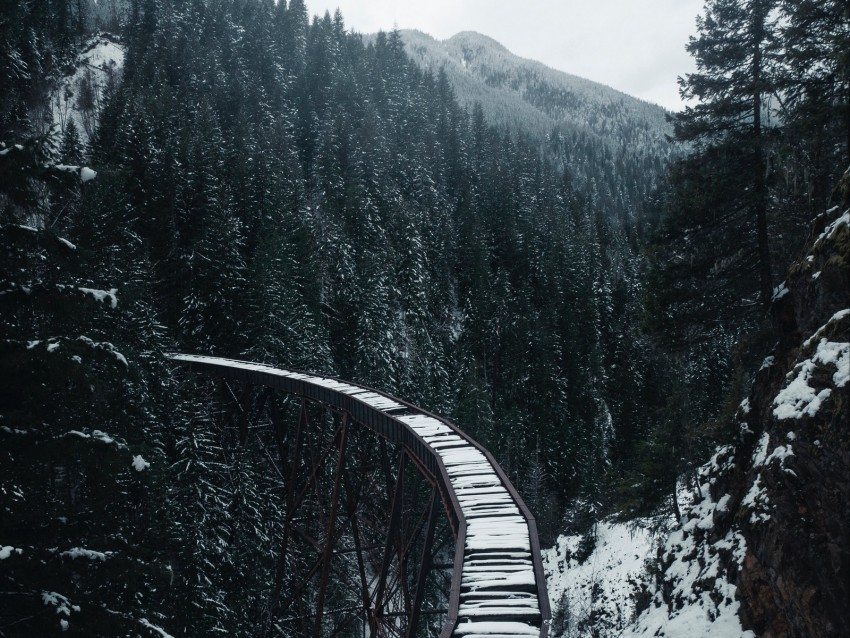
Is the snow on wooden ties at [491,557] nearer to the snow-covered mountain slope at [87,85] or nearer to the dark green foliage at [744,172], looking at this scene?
the dark green foliage at [744,172]

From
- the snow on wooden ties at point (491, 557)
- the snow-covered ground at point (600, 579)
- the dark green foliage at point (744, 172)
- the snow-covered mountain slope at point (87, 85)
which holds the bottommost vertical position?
the snow-covered ground at point (600, 579)

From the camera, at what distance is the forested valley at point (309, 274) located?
6.38 metres

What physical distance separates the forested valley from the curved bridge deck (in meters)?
4.12

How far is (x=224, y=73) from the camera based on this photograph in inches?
2415

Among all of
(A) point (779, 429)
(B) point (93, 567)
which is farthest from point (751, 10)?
(B) point (93, 567)

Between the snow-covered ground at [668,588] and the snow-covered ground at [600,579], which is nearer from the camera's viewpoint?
the snow-covered ground at [668,588]

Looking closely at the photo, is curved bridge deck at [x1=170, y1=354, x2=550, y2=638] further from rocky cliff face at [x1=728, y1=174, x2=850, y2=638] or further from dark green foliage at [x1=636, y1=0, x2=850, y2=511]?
dark green foliage at [x1=636, y1=0, x2=850, y2=511]

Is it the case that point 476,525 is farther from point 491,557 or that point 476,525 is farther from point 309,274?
point 309,274

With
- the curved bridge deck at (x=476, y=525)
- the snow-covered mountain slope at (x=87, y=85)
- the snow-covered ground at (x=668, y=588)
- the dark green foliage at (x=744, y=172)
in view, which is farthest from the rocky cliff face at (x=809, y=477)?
the snow-covered mountain slope at (x=87, y=85)

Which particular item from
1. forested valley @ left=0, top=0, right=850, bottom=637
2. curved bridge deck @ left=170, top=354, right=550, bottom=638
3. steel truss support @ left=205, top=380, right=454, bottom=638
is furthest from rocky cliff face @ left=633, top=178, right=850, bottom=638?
steel truss support @ left=205, top=380, right=454, bottom=638

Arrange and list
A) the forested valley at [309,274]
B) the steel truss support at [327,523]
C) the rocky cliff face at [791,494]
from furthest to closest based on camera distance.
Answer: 1. the steel truss support at [327,523]
2. the rocky cliff face at [791,494]
3. the forested valley at [309,274]

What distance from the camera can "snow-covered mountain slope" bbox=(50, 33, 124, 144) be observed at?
172 feet

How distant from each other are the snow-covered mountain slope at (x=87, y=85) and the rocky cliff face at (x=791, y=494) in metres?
58.1

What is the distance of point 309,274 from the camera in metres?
A: 36.6
